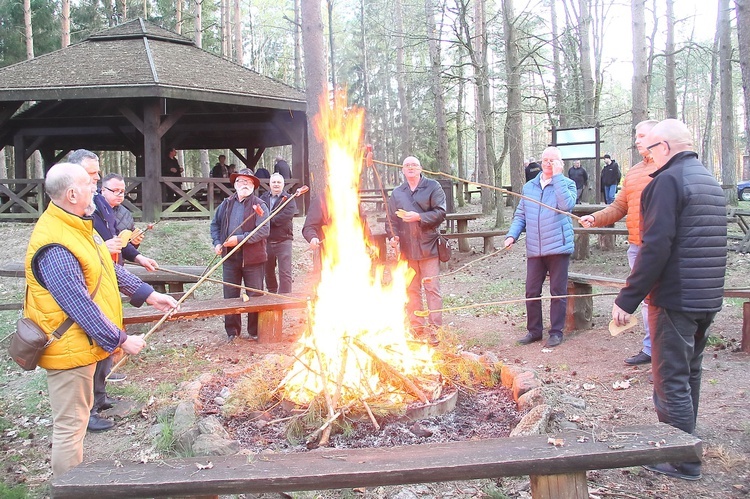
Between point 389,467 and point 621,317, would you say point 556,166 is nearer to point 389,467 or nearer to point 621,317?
point 621,317

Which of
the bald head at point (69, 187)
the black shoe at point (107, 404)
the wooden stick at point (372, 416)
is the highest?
the bald head at point (69, 187)

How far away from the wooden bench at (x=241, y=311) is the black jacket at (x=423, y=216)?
54.8 inches

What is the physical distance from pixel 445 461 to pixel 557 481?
556mm

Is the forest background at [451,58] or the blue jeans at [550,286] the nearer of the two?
the blue jeans at [550,286]

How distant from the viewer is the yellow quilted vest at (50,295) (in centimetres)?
301

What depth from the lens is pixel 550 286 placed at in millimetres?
6531

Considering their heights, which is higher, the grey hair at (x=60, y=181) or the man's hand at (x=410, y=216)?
the grey hair at (x=60, y=181)

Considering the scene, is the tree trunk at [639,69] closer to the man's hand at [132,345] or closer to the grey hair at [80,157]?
the grey hair at [80,157]

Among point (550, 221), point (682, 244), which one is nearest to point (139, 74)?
point (550, 221)

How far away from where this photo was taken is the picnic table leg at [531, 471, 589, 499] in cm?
278

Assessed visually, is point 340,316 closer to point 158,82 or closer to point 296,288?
point 296,288

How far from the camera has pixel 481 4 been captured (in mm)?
16672

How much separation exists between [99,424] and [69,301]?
2.06m

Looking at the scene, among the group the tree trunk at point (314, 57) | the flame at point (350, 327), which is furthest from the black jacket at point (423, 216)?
the tree trunk at point (314, 57)
